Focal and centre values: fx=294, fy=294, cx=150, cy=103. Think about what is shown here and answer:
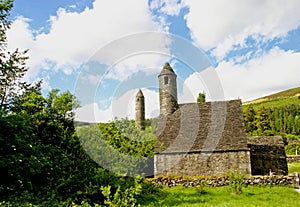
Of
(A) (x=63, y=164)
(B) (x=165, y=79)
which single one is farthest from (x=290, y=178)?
(B) (x=165, y=79)

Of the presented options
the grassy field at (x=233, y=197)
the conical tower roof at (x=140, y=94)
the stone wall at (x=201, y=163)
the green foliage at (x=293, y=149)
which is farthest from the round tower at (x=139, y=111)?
the green foliage at (x=293, y=149)

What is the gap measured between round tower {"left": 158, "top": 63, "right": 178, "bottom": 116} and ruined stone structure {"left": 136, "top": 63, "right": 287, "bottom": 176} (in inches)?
162

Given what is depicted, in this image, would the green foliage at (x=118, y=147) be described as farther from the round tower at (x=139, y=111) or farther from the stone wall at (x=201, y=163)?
the round tower at (x=139, y=111)

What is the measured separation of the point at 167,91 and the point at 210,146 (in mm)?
12008

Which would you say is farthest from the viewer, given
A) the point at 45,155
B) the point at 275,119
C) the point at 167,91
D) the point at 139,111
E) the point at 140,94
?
the point at 275,119

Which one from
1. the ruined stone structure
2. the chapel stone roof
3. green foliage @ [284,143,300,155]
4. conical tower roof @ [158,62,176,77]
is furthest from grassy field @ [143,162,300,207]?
green foliage @ [284,143,300,155]

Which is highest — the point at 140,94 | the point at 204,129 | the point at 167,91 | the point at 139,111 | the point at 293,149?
the point at 140,94

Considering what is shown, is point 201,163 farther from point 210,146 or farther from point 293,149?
point 293,149

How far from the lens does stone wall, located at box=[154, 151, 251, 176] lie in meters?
24.5

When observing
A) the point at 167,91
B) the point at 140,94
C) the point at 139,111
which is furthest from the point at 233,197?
the point at 140,94

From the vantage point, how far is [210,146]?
83.6 feet

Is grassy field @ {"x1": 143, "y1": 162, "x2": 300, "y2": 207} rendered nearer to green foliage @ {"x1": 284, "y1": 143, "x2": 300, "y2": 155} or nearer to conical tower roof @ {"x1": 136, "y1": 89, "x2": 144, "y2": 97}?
conical tower roof @ {"x1": 136, "y1": 89, "x2": 144, "y2": 97}

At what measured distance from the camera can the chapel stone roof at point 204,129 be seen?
83.6 ft

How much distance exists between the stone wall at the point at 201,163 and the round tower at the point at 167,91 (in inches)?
363
